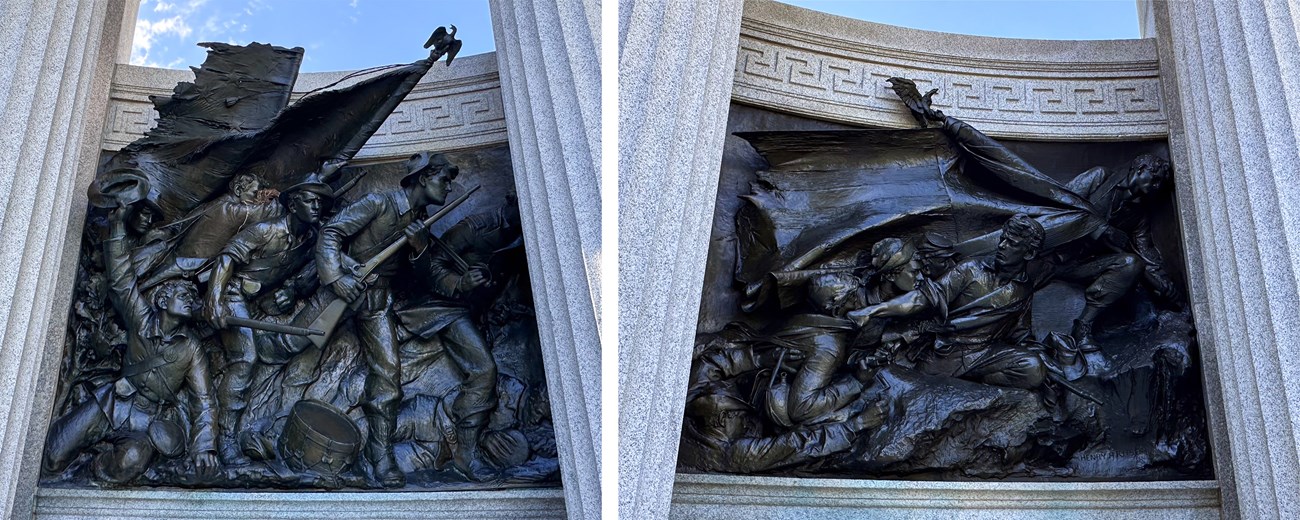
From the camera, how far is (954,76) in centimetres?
700

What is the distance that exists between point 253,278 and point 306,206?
433mm

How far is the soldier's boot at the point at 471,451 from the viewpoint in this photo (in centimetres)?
600

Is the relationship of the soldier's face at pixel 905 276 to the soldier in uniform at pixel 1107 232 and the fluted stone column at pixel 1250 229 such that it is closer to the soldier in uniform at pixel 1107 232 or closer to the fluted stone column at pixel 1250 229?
the soldier in uniform at pixel 1107 232

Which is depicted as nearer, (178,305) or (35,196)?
(35,196)

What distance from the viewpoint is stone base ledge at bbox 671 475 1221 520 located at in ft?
18.9

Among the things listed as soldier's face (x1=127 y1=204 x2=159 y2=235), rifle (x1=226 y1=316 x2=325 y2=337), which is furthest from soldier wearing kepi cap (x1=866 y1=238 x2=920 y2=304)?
soldier's face (x1=127 y1=204 x2=159 y2=235)

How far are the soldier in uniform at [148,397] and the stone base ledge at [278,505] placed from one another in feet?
0.45

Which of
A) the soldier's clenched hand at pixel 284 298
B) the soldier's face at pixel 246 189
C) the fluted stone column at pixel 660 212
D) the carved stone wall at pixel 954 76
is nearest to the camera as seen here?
the fluted stone column at pixel 660 212

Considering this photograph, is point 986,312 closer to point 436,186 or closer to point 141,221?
point 436,186

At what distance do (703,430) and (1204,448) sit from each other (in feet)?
7.54

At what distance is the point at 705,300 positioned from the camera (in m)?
6.25

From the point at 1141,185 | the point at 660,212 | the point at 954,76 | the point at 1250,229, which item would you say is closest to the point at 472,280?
the point at 660,212

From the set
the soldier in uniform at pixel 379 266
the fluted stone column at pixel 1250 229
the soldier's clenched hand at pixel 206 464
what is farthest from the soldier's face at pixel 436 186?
the fluted stone column at pixel 1250 229

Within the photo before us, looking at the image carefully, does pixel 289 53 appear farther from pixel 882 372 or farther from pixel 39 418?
pixel 882 372
